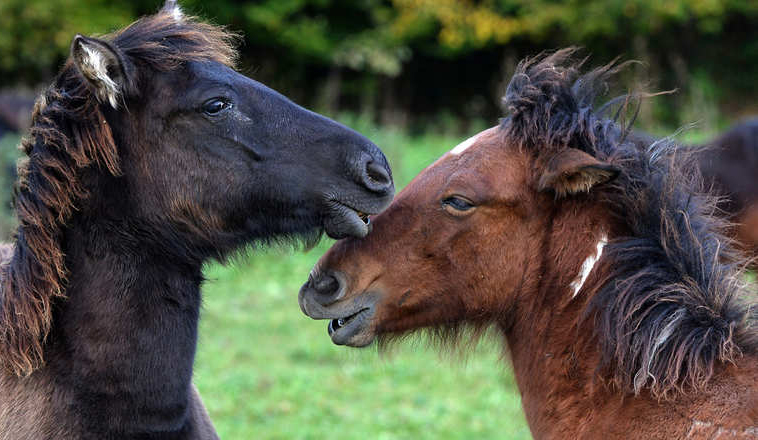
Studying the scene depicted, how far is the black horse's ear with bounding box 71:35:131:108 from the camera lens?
308cm

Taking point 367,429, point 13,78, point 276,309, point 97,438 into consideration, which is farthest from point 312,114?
point 13,78

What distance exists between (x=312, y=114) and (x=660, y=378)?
173cm

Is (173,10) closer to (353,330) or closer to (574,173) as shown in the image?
(353,330)

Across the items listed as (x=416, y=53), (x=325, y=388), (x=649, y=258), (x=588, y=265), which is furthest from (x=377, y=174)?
(x=416, y=53)

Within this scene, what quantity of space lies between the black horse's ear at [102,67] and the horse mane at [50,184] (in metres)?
0.03

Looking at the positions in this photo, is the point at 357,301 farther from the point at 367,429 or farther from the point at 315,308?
the point at 367,429

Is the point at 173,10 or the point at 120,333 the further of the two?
the point at 173,10

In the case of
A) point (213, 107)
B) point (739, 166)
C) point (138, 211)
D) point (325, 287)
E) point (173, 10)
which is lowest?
point (739, 166)

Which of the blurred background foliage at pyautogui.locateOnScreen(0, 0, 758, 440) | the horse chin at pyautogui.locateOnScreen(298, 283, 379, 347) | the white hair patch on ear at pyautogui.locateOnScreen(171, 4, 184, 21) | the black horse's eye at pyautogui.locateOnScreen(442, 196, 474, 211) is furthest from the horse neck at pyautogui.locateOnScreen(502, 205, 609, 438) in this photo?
the blurred background foliage at pyautogui.locateOnScreen(0, 0, 758, 440)

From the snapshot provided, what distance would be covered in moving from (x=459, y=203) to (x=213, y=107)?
3.46 feet

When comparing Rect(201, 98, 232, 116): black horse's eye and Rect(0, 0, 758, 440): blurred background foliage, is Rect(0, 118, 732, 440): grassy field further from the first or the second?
Rect(201, 98, 232, 116): black horse's eye

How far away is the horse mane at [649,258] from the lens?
2.91 meters

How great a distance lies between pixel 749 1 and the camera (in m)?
23.0

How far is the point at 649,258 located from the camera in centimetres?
307
